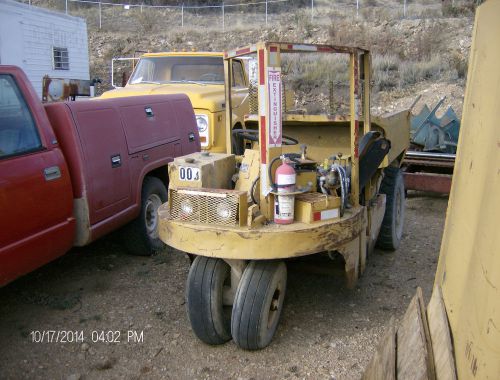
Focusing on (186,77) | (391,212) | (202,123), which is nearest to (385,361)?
(391,212)

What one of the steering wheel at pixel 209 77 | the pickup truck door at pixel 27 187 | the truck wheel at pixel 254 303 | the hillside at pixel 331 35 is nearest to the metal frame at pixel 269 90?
the truck wheel at pixel 254 303

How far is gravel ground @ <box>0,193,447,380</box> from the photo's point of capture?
3.58 meters

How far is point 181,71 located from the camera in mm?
8273

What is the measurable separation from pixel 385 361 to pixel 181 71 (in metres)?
6.53

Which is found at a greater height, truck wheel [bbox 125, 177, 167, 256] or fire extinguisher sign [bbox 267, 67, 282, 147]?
fire extinguisher sign [bbox 267, 67, 282, 147]

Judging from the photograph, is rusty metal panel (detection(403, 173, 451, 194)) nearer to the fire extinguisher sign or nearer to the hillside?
the fire extinguisher sign

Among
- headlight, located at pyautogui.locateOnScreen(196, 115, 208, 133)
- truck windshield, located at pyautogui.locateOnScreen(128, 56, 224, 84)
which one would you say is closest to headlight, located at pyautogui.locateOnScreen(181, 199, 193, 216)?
headlight, located at pyautogui.locateOnScreen(196, 115, 208, 133)

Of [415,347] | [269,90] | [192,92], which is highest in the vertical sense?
[269,90]

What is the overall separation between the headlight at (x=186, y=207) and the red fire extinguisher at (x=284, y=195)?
0.59m

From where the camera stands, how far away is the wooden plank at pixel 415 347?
2.21m

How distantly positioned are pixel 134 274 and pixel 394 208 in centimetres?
283

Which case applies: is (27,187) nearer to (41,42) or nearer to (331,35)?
(41,42)

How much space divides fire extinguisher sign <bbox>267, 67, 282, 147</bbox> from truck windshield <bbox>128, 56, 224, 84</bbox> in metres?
4.86

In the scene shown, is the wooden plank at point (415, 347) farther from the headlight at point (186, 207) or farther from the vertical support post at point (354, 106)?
the headlight at point (186, 207)
